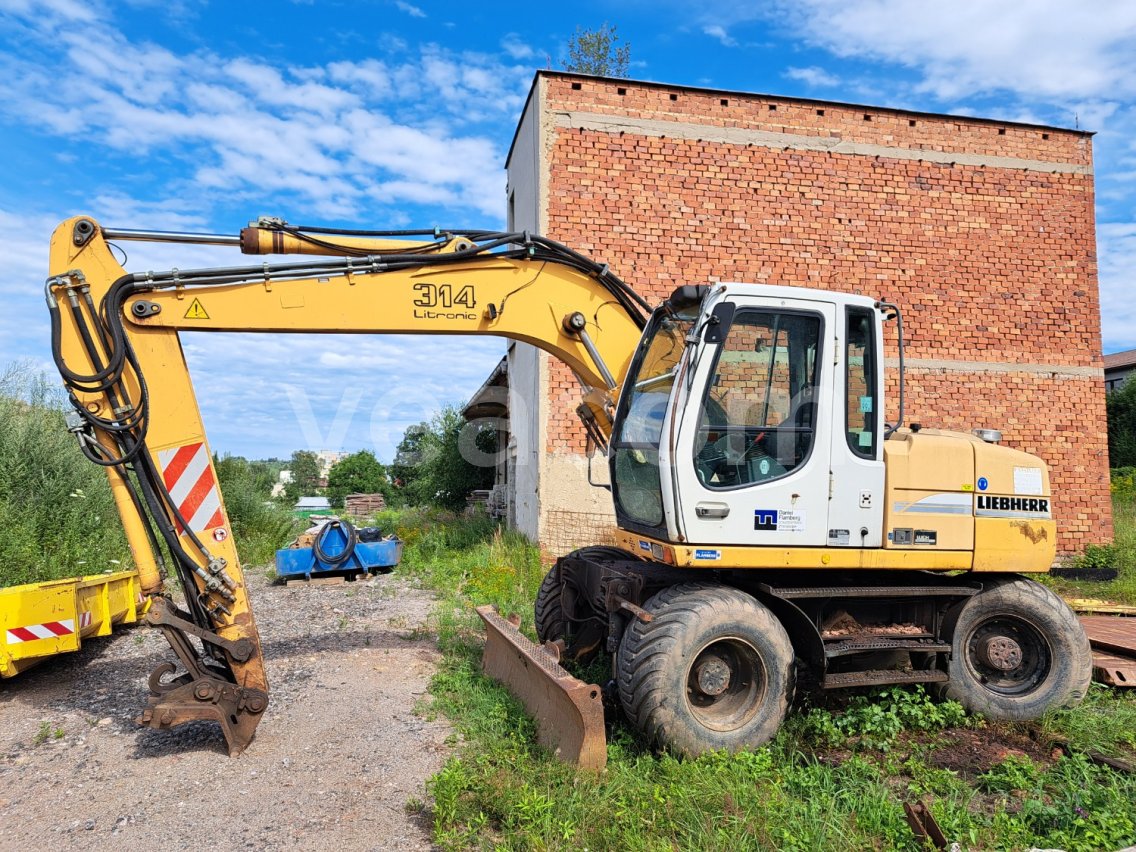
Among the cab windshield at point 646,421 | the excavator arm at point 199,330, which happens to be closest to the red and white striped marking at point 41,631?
the excavator arm at point 199,330

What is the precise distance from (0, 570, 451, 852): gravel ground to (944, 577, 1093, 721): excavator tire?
3.50 meters

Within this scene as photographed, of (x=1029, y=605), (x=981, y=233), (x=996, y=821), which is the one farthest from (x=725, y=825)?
(x=981, y=233)

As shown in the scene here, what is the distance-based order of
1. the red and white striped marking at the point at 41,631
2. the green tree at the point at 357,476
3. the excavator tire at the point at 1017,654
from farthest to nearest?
the green tree at the point at 357,476 < the red and white striped marking at the point at 41,631 < the excavator tire at the point at 1017,654

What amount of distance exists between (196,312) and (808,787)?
4.62m

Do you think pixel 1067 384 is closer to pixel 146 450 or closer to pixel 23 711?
pixel 146 450

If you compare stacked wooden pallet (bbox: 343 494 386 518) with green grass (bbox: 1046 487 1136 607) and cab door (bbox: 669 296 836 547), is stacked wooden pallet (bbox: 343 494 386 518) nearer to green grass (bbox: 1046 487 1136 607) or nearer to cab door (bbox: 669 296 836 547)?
green grass (bbox: 1046 487 1136 607)

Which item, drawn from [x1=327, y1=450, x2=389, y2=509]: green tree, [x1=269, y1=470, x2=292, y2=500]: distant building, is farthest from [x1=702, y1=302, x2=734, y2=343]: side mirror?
[x1=327, y1=450, x2=389, y2=509]: green tree

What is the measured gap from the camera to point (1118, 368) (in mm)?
41344

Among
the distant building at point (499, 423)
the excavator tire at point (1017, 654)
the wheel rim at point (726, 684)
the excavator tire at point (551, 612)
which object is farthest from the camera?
the distant building at point (499, 423)

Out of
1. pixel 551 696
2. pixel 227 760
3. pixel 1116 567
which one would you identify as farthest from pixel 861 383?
pixel 1116 567

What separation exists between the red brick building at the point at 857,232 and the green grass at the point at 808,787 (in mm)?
5804

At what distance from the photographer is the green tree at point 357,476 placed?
49.6 metres

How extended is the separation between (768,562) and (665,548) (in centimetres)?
64

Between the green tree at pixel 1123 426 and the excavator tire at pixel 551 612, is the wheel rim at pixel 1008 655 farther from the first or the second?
the green tree at pixel 1123 426
